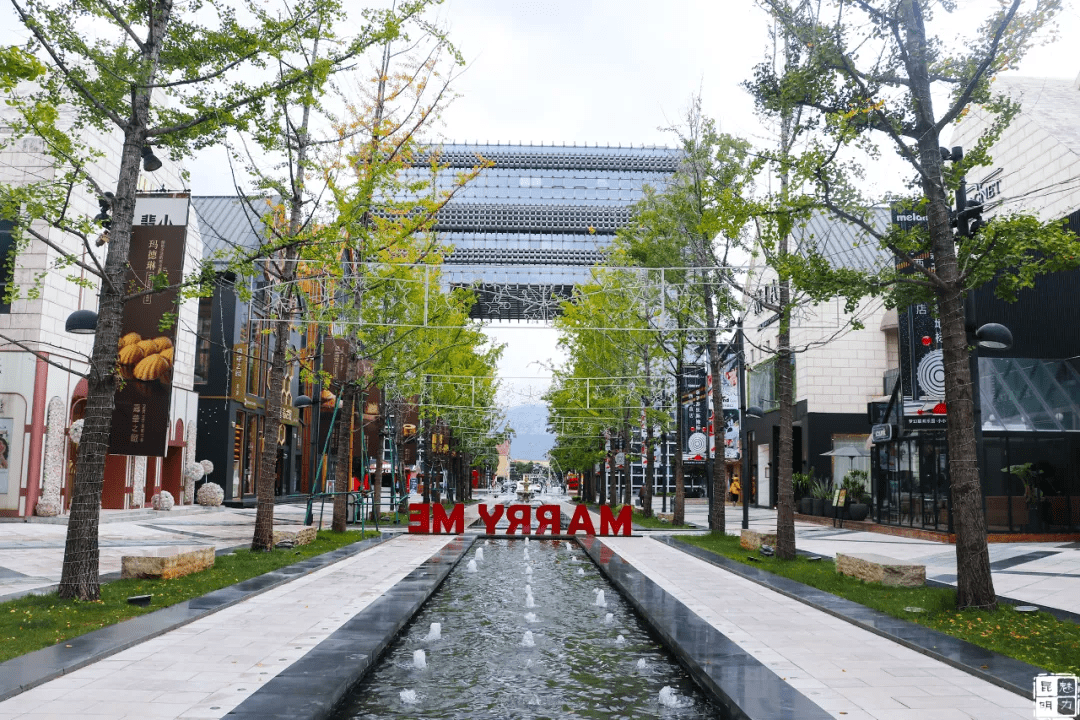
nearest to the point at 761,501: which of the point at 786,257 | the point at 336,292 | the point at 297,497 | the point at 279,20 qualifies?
the point at 297,497

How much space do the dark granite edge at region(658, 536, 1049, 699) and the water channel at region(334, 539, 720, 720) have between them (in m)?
2.61

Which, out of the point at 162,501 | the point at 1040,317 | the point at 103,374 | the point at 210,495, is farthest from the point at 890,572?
the point at 210,495

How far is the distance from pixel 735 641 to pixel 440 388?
96.0 ft

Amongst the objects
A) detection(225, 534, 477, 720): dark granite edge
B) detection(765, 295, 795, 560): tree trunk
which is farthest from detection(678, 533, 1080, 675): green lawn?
detection(225, 534, 477, 720): dark granite edge

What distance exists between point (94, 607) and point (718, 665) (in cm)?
793

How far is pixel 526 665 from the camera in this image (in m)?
9.30

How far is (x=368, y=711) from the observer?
7461mm

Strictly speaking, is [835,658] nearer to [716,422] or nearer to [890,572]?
[890,572]

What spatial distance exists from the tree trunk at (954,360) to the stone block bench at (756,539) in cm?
826

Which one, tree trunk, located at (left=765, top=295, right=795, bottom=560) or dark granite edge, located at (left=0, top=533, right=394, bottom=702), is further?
tree trunk, located at (left=765, top=295, right=795, bottom=560)

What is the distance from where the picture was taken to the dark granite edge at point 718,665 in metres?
6.73

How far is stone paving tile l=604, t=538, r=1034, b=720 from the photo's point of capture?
275 inches

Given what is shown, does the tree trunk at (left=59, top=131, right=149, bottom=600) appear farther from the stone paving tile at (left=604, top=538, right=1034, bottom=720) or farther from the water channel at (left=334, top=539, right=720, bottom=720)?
the stone paving tile at (left=604, top=538, right=1034, bottom=720)

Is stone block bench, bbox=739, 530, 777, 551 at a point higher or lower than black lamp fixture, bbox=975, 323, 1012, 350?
lower
